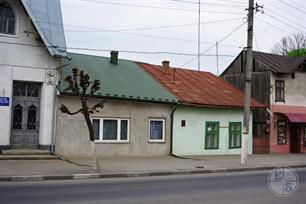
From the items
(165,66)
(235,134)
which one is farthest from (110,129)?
(235,134)

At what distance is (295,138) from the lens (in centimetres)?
3381

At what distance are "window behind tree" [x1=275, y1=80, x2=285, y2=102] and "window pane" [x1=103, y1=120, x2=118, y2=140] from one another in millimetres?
13416

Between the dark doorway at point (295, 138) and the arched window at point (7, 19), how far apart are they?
2111cm

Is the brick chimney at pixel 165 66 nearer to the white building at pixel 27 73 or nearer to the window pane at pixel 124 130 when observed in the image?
the window pane at pixel 124 130

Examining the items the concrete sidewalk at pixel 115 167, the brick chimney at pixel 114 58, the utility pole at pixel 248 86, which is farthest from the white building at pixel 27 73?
the utility pole at pixel 248 86

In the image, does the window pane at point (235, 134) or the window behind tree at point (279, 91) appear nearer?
the window pane at point (235, 134)

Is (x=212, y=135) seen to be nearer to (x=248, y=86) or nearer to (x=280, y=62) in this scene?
(x=248, y=86)

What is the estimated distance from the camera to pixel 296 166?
23.0 m

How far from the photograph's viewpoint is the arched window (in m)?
20.1

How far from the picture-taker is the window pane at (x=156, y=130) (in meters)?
24.4

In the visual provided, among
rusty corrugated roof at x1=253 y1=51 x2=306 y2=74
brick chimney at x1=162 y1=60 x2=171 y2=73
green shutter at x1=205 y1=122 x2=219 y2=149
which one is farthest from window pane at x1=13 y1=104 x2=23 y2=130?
rusty corrugated roof at x1=253 y1=51 x2=306 y2=74

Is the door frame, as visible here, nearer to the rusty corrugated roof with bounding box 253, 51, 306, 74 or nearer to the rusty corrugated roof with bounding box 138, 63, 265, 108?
the rusty corrugated roof with bounding box 253, 51, 306, 74

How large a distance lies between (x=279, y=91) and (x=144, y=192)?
22.0 m

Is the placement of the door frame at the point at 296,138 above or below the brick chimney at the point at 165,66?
below
